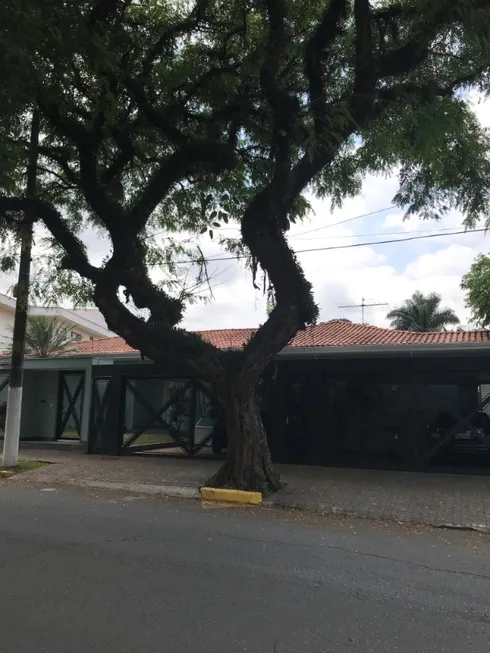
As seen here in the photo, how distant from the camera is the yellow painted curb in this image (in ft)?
29.1

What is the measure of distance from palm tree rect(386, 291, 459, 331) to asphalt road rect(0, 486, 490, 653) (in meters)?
31.7

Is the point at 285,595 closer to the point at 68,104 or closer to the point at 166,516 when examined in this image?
the point at 166,516

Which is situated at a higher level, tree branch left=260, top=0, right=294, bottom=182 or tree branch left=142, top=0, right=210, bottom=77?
tree branch left=142, top=0, right=210, bottom=77

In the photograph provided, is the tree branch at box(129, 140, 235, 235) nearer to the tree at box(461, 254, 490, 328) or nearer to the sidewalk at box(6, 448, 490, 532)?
the sidewalk at box(6, 448, 490, 532)

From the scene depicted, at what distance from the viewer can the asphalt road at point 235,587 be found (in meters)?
3.76

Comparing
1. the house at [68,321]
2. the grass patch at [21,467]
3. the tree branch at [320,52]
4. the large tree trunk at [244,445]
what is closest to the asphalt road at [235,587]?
the large tree trunk at [244,445]

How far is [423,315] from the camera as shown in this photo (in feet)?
123

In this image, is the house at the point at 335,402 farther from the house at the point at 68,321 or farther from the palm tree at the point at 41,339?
the house at the point at 68,321

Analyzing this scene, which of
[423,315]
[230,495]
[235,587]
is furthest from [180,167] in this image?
[423,315]

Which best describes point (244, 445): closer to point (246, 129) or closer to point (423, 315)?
point (246, 129)

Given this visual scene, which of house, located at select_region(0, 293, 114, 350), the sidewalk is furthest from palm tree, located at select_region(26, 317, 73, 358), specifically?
the sidewalk

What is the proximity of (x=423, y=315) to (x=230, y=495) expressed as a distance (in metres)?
31.3

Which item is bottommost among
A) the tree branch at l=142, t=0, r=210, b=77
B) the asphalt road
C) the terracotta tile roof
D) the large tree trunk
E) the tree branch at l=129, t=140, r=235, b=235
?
the asphalt road

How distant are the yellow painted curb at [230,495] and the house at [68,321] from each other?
60.0 ft
